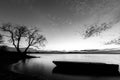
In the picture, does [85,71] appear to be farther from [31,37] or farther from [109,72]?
[31,37]

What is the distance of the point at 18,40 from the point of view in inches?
1270

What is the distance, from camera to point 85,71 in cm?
1411

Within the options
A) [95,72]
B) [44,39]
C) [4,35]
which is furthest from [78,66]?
[4,35]

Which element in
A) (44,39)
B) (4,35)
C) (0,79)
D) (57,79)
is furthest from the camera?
(44,39)

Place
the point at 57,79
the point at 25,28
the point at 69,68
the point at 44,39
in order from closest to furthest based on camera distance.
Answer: the point at 57,79 < the point at 69,68 < the point at 25,28 < the point at 44,39

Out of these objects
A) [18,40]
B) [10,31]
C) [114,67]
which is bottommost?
[114,67]

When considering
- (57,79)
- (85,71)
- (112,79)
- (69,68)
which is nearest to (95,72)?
(85,71)

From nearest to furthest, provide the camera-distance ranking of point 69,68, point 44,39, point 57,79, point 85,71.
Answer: point 57,79 < point 85,71 < point 69,68 < point 44,39

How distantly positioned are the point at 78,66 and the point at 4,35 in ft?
95.4

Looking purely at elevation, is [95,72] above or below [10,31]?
below

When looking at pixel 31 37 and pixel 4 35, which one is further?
pixel 31 37

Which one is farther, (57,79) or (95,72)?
(95,72)

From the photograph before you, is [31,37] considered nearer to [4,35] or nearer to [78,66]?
[4,35]

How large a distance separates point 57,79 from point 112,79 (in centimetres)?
705
